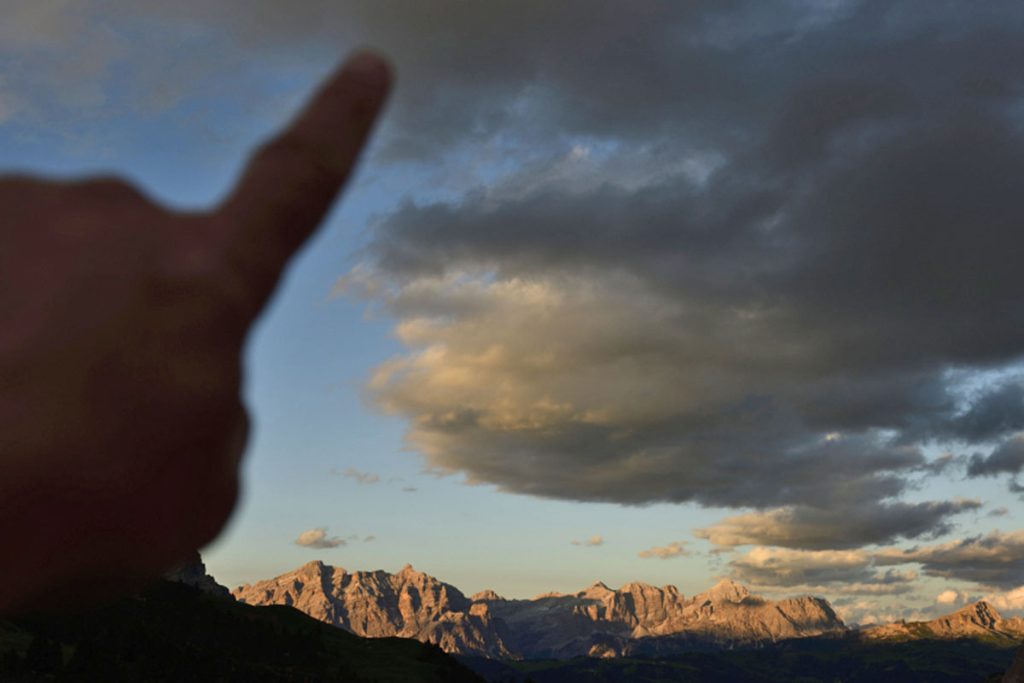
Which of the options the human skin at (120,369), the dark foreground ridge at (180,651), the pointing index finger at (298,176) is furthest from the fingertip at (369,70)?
the dark foreground ridge at (180,651)

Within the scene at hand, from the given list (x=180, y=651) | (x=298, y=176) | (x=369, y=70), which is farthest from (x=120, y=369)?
(x=180, y=651)

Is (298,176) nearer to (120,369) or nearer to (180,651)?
(120,369)

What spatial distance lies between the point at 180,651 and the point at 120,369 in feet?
466

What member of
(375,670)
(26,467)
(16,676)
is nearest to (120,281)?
(26,467)

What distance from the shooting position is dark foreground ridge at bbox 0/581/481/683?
97188 mm

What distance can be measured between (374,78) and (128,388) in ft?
6.21

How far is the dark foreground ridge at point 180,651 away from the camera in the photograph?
97188 millimetres

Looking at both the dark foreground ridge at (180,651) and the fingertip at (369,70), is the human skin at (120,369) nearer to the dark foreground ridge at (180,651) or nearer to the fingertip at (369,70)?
the fingertip at (369,70)

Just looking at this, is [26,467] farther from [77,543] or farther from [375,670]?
[375,670]

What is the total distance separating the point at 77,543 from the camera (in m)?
3.87

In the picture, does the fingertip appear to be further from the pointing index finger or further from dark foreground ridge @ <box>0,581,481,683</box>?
dark foreground ridge @ <box>0,581,481,683</box>

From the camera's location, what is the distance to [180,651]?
13012 centimetres

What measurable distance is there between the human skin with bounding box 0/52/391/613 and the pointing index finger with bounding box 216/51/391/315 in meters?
0.01

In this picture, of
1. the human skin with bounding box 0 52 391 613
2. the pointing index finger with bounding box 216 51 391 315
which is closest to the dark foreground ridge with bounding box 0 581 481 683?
the human skin with bounding box 0 52 391 613
